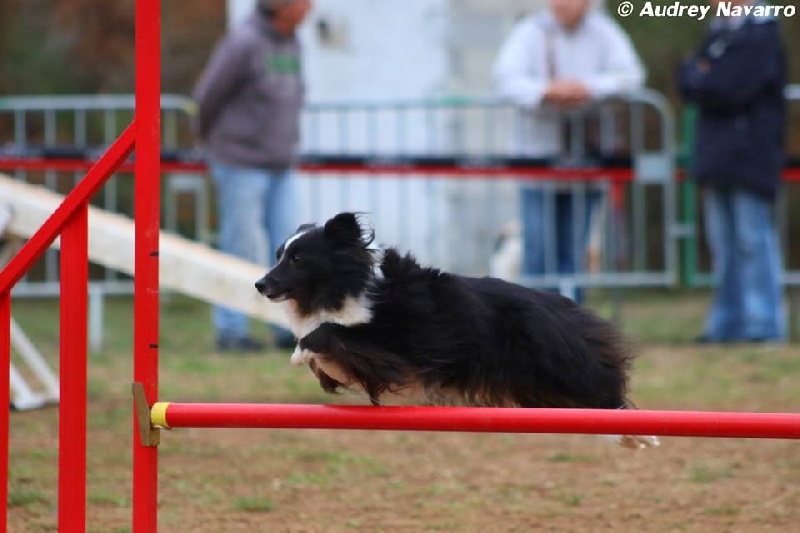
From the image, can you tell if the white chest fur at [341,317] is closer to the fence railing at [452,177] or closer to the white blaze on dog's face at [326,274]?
the white blaze on dog's face at [326,274]

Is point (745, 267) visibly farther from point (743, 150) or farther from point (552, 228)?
point (552, 228)

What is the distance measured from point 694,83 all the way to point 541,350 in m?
4.52

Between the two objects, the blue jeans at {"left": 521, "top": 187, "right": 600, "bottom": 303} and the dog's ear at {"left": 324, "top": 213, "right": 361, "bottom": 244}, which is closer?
the dog's ear at {"left": 324, "top": 213, "right": 361, "bottom": 244}

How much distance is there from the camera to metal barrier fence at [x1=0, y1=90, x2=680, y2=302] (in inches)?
344

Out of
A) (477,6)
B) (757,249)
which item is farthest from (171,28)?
(757,249)

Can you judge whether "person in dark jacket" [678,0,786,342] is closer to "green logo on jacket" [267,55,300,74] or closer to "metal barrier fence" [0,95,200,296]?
"green logo on jacket" [267,55,300,74]

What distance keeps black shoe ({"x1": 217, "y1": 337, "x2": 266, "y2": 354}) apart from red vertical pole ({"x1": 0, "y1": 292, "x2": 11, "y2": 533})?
493 centimetres

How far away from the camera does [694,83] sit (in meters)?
7.90

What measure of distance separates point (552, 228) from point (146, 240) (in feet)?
18.8

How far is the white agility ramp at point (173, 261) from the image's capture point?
234 inches

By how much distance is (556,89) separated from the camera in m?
8.18

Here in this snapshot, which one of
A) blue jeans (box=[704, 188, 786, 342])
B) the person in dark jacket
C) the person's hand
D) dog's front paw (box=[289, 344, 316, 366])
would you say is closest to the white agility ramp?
dog's front paw (box=[289, 344, 316, 366])

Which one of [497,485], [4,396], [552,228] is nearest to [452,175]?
[552,228]

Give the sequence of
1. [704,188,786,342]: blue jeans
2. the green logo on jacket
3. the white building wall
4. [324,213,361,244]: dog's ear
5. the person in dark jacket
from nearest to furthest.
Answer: [324,213,361,244]: dog's ear, the person in dark jacket, [704,188,786,342]: blue jeans, the green logo on jacket, the white building wall
